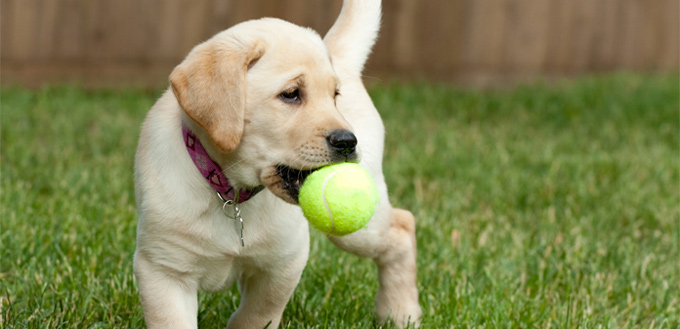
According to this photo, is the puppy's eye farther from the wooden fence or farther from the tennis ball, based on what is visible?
the wooden fence

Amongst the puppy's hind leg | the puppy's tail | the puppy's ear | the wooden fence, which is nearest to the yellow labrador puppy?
the puppy's ear

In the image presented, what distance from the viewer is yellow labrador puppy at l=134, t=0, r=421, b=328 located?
8.25ft

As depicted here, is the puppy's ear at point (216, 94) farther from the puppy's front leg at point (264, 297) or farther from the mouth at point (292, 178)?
the puppy's front leg at point (264, 297)

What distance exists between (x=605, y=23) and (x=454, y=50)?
98.3 inches

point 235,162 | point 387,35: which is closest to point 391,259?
point 235,162

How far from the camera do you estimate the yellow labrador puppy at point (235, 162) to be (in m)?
2.52

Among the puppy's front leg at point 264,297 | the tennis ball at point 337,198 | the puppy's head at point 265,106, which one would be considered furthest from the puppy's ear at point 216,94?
the puppy's front leg at point 264,297

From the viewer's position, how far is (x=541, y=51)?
33.4 feet

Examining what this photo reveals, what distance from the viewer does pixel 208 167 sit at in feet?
8.77

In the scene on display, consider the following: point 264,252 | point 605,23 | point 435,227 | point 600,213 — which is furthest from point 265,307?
point 605,23

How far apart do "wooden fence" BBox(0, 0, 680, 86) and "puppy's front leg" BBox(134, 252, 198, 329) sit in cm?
632

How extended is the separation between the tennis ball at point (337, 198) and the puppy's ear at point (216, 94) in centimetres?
26

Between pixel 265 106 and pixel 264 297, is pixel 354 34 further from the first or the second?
pixel 264 297

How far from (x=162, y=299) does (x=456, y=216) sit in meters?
2.45
